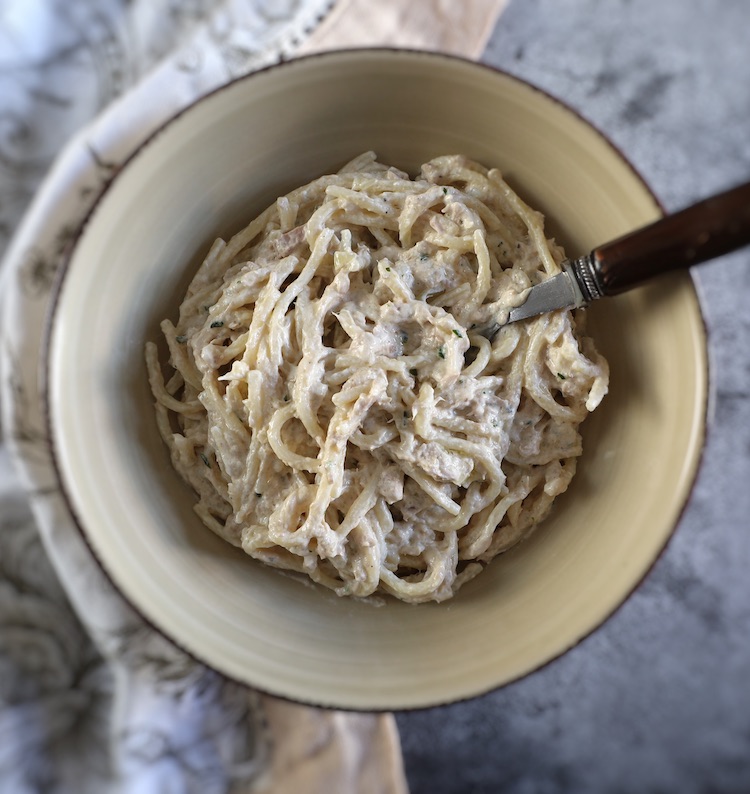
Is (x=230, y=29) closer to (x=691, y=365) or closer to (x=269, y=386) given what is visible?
(x=269, y=386)

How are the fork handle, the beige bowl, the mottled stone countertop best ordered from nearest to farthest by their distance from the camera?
1. the fork handle
2. the beige bowl
3. the mottled stone countertop

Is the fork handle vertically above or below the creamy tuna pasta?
above

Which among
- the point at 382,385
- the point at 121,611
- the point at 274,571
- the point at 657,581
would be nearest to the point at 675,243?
the point at 382,385

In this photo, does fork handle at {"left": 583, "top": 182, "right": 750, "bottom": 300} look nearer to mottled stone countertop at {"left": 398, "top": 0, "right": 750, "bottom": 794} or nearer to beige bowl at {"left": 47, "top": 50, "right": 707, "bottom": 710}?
beige bowl at {"left": 47, "top": 50, "right": 707, "bottom": 710}

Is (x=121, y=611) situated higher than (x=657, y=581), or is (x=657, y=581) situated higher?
(x=657, y=581)

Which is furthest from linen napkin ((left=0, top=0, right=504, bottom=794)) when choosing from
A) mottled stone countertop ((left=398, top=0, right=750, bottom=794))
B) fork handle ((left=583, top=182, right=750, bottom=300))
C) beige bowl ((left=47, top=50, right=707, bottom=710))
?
fork handle ((left=583, top=182, right=750, bottom=300))

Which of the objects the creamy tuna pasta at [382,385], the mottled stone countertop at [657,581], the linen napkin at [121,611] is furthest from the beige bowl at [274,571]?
the mottled stone countertop at [657,581]

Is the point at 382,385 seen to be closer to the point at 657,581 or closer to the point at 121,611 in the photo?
the point at 121,611
